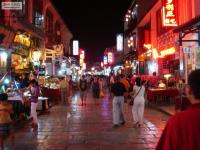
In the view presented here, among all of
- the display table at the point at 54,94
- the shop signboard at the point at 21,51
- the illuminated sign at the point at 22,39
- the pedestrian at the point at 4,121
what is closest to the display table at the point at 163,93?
the display table at the point at 54,94

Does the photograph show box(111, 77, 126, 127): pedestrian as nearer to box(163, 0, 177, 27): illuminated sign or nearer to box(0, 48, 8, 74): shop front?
box(0, 48, 8, 74): shop front

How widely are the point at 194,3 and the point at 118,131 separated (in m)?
10.7

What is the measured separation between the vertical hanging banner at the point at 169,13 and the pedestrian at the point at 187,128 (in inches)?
774

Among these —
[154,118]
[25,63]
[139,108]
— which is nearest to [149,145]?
[139,108]

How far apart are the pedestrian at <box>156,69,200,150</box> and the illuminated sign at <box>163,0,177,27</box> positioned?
1965cm

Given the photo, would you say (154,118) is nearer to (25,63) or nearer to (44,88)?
(44,88)

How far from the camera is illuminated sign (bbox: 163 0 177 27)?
22.4 meters

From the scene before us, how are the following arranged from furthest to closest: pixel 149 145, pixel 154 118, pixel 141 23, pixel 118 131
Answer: pixel 141 23
pixel 154 118
pixel 118 131
pixel 149 145

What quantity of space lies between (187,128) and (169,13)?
793 inches

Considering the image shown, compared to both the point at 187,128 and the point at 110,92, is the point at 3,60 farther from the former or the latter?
the point at 187,128

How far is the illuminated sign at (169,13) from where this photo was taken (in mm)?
22359

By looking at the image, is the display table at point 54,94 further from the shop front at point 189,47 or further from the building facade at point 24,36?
the shop front at point 189,47

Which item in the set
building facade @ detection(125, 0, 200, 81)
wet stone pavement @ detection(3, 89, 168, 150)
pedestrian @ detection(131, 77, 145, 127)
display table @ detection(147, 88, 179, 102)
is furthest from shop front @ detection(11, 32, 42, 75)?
pedestrian @ detection(131, 77, 145, 127)

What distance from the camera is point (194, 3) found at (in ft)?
65.2
